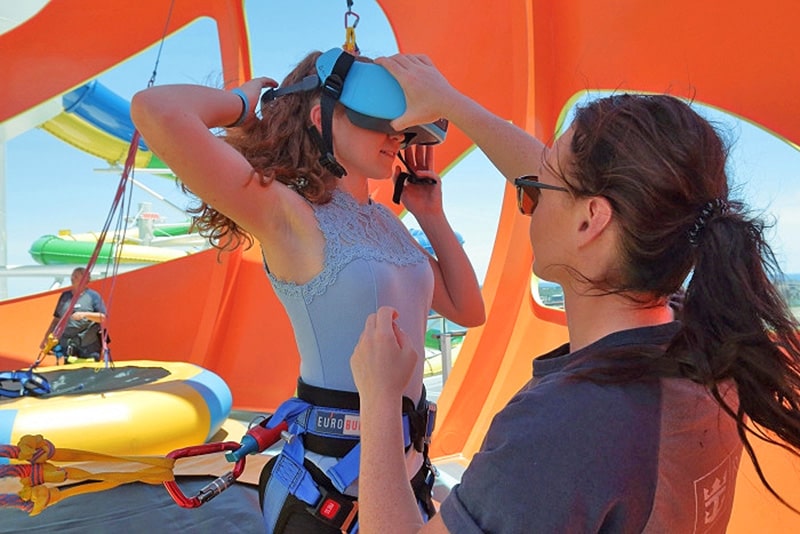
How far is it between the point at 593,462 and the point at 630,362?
4.9 inches

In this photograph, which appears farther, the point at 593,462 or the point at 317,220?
the point at 317,220

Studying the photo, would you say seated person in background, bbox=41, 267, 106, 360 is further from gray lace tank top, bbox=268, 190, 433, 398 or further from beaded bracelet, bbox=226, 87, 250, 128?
gray lace tank top, bbox=268, 190, 433, 398

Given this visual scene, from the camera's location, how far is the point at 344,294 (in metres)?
1.23

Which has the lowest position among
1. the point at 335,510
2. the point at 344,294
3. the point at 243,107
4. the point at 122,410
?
the point at 122,410

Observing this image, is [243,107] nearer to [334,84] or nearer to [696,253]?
[334,84]

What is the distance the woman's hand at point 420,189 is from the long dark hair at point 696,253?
819mm

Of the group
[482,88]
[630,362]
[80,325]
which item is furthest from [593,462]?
[80,325]

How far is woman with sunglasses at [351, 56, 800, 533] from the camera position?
1.99 ft

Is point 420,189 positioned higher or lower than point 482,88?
lower

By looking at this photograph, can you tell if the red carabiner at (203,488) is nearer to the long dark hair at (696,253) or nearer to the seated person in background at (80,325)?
the long dark hair at (696,253)

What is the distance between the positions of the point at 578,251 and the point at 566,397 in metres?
0.20

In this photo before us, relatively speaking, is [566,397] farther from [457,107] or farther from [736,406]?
[457,107]

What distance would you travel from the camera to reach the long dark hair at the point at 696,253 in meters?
0.66

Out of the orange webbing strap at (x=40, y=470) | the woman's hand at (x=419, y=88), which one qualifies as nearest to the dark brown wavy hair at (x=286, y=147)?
the woman's hand at (x=419, y=88)
